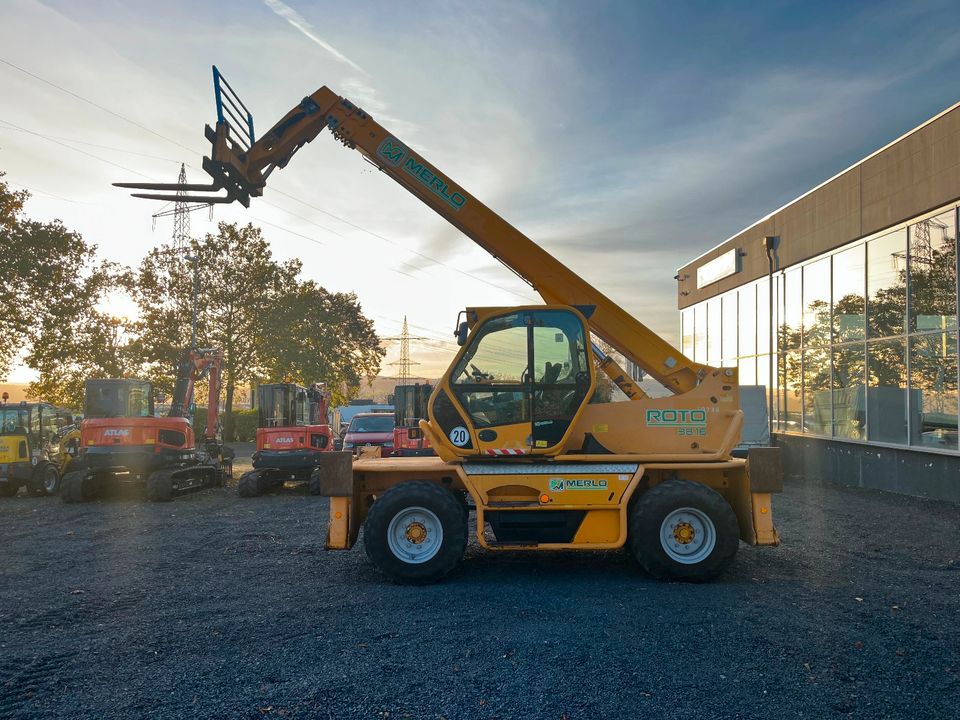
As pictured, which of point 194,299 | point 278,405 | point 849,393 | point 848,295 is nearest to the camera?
point 849,393

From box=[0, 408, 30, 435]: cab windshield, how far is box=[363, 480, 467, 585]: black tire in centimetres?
1272

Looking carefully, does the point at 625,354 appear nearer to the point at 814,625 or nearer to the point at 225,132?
the point at 814,625

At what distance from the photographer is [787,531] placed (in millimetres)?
10945

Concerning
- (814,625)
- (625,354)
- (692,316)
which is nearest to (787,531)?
(625,354)

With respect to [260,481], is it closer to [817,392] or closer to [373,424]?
[373,424]

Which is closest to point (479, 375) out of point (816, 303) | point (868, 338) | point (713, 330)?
point (868, 338)

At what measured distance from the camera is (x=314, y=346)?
4416 centimetres

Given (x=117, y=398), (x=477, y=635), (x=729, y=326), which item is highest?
(x=729, y=326)

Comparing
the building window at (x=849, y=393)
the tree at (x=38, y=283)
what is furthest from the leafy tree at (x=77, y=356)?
the building window at (x=849, y=393)

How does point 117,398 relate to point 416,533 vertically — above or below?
above

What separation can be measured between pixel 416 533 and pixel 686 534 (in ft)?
9.48

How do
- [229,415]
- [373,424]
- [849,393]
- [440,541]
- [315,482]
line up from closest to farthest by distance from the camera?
1. [440,541]
2. [315,482]
3. [849,393]
4. [373,424]
5. [229,415]

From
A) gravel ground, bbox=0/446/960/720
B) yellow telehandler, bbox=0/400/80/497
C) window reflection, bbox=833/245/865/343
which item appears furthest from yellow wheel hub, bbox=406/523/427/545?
window reflection, bbox=833/245/865/343

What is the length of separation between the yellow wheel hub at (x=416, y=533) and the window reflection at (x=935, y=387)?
451 inches
